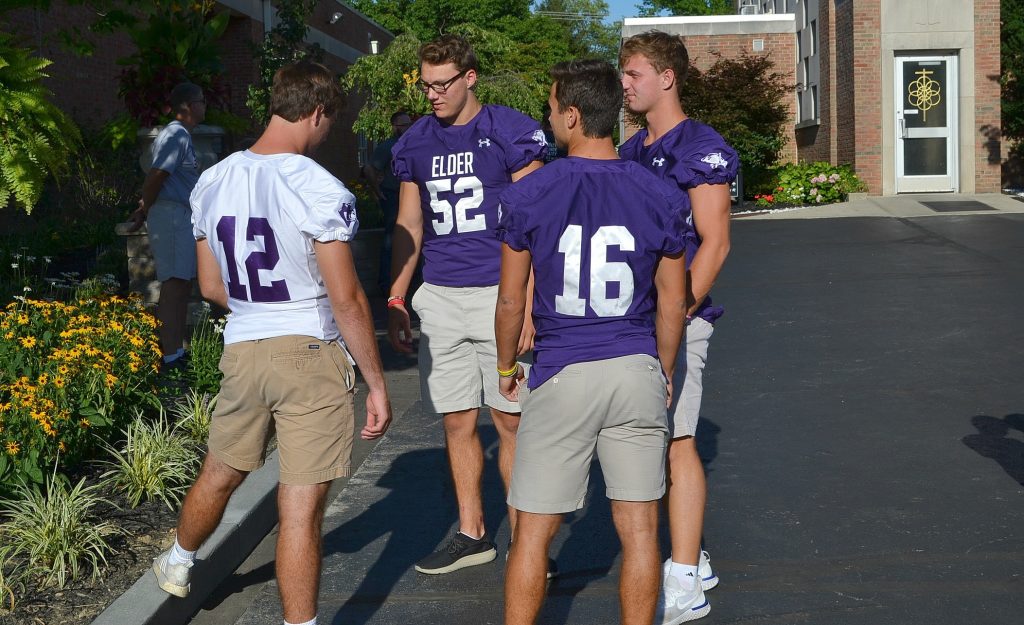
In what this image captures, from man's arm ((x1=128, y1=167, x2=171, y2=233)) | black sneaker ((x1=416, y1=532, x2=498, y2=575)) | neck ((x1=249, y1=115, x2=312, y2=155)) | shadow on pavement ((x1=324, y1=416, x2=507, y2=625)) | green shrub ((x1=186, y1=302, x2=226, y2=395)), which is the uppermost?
neck ((x1=249, y1=115, x2=312, y2=155))

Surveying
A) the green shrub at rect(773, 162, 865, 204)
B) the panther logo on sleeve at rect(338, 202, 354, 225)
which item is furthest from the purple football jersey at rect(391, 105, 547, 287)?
the green shrub at rect(773, 162, 865, 204)

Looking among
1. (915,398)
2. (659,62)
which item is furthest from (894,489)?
(659,62)

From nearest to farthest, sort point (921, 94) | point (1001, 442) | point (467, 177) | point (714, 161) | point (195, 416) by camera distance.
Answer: point (714, 161)
point (467, 177)
point (195, 416)
point (1001, 442)
point (921, 94)

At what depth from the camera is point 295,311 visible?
3.83 metres

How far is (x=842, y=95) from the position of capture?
25.7 m

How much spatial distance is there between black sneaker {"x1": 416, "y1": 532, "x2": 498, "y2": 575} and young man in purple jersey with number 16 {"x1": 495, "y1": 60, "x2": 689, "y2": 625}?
49.7 inches

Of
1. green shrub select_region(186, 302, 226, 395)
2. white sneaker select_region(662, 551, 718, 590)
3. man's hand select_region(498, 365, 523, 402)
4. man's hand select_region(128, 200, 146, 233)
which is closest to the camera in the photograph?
man's hand select_region(498, 365, 523, 402)

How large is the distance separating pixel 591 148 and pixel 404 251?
5.04 ft

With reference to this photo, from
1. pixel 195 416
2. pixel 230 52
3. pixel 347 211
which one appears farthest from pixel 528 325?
pixel 230 52

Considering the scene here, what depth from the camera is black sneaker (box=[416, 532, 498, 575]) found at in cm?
480

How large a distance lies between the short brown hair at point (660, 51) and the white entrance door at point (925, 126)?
21485 mm

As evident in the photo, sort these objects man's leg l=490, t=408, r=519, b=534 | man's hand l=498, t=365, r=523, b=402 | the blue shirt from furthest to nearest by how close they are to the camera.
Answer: the blue shirt < man's leg l=490, t=408, r=519, b=534 < man's hand l=498, t=365, r=523, b=402

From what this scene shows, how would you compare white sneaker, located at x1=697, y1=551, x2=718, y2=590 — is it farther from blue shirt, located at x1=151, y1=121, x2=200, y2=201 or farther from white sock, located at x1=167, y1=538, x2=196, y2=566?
blue shirt, located at x1=151, y1=121, x2=200, y2=201

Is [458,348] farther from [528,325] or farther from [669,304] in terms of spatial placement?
[669,304]
